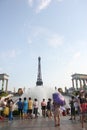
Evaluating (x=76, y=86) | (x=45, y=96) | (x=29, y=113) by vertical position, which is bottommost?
(x=29, y=113)

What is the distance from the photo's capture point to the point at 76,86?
125438 millimetres

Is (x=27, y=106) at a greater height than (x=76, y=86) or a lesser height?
lesser

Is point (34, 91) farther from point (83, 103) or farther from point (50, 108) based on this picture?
point (83, 103)

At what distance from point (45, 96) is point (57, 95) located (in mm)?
19756

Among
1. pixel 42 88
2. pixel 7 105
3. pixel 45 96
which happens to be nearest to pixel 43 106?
pixel 7 105

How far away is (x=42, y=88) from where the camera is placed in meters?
36.3

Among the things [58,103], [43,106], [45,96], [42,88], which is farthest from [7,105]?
[42,88]

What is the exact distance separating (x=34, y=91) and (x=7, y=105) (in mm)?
14085

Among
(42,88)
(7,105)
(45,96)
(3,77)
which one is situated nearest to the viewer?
(7,105)

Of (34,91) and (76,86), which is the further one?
(76,86)

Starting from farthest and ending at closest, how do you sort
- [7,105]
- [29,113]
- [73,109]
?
[29,113] < [7,105] < [73,109]

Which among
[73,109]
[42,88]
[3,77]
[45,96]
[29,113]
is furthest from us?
[3,77]

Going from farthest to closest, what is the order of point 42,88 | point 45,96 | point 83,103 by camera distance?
point 42,88 → point 45,96 → point 83,103

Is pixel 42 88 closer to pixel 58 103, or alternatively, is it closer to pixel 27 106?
pixel 27 106
